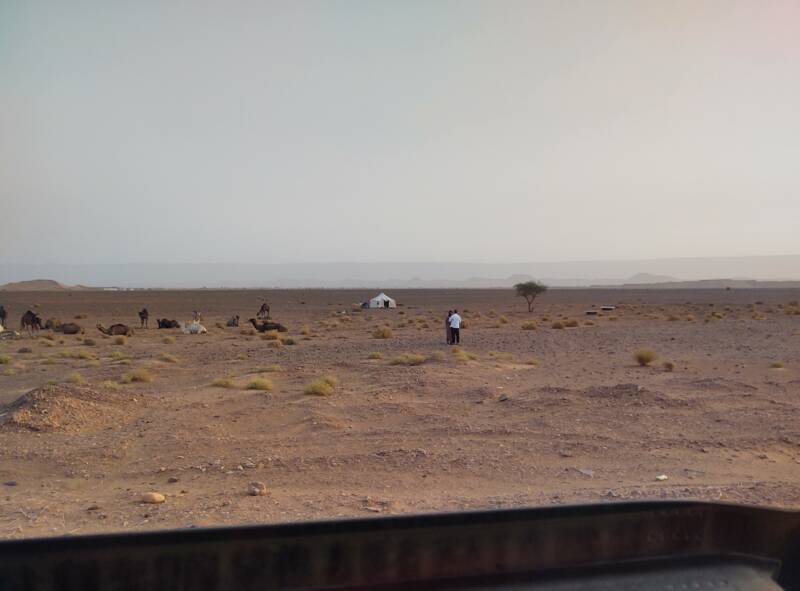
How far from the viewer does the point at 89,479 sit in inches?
414

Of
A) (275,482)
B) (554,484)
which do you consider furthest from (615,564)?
(275,482)

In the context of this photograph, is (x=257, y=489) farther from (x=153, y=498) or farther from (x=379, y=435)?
(x=379, y=435)

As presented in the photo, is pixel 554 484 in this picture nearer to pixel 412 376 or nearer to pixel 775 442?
pixel 775 442

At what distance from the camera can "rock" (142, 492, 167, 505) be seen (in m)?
9.05

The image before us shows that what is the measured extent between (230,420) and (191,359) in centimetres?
1284

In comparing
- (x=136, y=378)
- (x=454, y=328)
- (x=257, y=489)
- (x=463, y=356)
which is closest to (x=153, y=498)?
(x=257, y=489)

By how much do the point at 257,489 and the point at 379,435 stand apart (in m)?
4.14

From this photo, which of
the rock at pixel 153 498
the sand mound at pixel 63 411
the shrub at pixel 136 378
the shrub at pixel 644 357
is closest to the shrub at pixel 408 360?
the shrub at pixel 644 357

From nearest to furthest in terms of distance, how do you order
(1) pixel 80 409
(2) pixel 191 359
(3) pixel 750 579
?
(3) pixel 750 579 < (1) pixel 80 409 < (2) pixel 191 359

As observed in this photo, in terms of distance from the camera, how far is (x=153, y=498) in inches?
358

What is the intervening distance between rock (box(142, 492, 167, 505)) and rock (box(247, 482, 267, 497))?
1.13 meters

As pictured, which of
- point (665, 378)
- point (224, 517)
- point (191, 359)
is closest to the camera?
point (224, 517)

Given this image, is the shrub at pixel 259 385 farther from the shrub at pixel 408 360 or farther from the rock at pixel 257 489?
the rock at pixel 257 489

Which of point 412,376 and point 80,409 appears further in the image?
point 412,376
